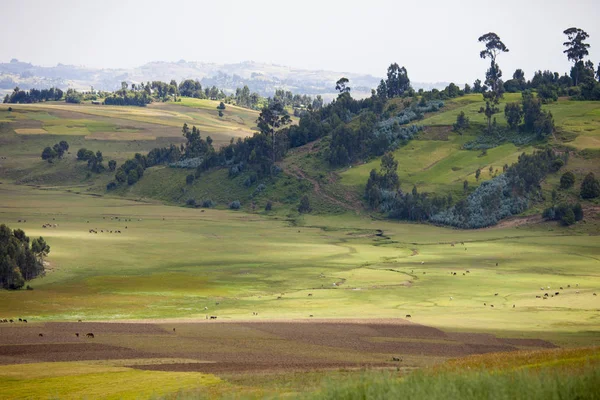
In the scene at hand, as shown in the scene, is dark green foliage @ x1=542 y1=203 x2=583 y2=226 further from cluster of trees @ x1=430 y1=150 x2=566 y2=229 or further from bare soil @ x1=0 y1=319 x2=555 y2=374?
bare soil @ x1=0 y1=319 x2=555 y2=374

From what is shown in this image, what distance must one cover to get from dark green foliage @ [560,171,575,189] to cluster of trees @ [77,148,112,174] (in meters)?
98.1

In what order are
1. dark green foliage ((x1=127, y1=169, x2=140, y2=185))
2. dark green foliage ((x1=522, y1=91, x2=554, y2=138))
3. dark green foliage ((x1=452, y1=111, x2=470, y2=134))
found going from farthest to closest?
dark green foliage ((x1=127, y1=169, x2=140, y2=185)), dark green foliage ((x1=452, y1=111, x2=470, y2=134)), dark green foliage ((x1=522, y1=91, x2=554, y2=138))

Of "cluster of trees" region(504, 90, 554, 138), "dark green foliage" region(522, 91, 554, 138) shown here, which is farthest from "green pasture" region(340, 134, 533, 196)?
"cluster of trees" region(504, 90, 554, 138)

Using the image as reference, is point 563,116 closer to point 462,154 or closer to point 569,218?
point 462,154

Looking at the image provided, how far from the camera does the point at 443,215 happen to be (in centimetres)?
13125

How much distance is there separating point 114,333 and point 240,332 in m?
8.04

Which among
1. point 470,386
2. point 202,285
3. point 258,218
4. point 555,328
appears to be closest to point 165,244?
point 202,285

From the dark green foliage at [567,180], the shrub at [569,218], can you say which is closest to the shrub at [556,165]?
the dark green foliage at [567,180]

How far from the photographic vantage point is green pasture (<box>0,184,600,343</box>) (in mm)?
62562

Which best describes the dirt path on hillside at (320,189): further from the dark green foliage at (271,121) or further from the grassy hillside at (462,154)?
the dark green foliage at (271,121)

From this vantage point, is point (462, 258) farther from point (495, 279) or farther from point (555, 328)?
point (555, 328)

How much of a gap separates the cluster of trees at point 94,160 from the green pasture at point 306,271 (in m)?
44.6

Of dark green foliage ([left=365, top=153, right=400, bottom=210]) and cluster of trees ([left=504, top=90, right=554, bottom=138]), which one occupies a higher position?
cluster of trees ([left=504, top=90, right=554, bottom=138])

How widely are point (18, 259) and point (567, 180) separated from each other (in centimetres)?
8781
